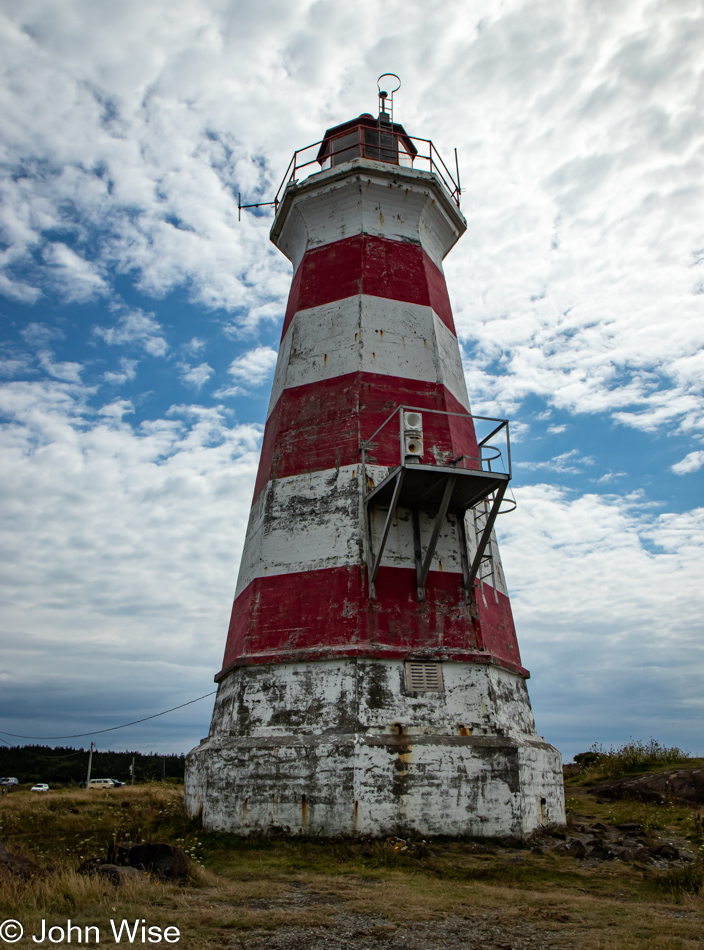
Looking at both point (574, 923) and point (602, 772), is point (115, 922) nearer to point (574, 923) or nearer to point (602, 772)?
point (574, 923)

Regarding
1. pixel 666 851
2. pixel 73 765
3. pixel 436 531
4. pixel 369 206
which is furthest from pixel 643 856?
pixel 73 765

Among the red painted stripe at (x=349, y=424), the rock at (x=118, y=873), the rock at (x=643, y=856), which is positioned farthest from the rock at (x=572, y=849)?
the red painted stripe at (x=349, y=424)

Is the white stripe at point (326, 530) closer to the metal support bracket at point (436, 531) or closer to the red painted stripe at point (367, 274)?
the metal support bracket at point (436, 531)

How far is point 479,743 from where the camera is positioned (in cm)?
1077

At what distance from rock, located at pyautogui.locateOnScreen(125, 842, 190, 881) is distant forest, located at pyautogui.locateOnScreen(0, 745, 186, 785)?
55.8 meters

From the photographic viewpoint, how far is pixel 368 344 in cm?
1388

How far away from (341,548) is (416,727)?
3118 millimetres

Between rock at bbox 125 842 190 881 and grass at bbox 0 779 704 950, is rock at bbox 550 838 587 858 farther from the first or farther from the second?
rock at bbox 125 842 190 881

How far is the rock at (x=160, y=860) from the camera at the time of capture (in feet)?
25.1

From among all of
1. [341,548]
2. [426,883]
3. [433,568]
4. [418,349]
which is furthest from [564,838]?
[418,349]

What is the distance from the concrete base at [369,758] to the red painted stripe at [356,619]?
0.31 m

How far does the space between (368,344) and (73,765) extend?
209 ft

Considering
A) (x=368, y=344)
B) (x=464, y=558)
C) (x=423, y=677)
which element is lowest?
(x=423, y=677)

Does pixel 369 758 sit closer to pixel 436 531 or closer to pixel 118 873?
pixel 436 531
